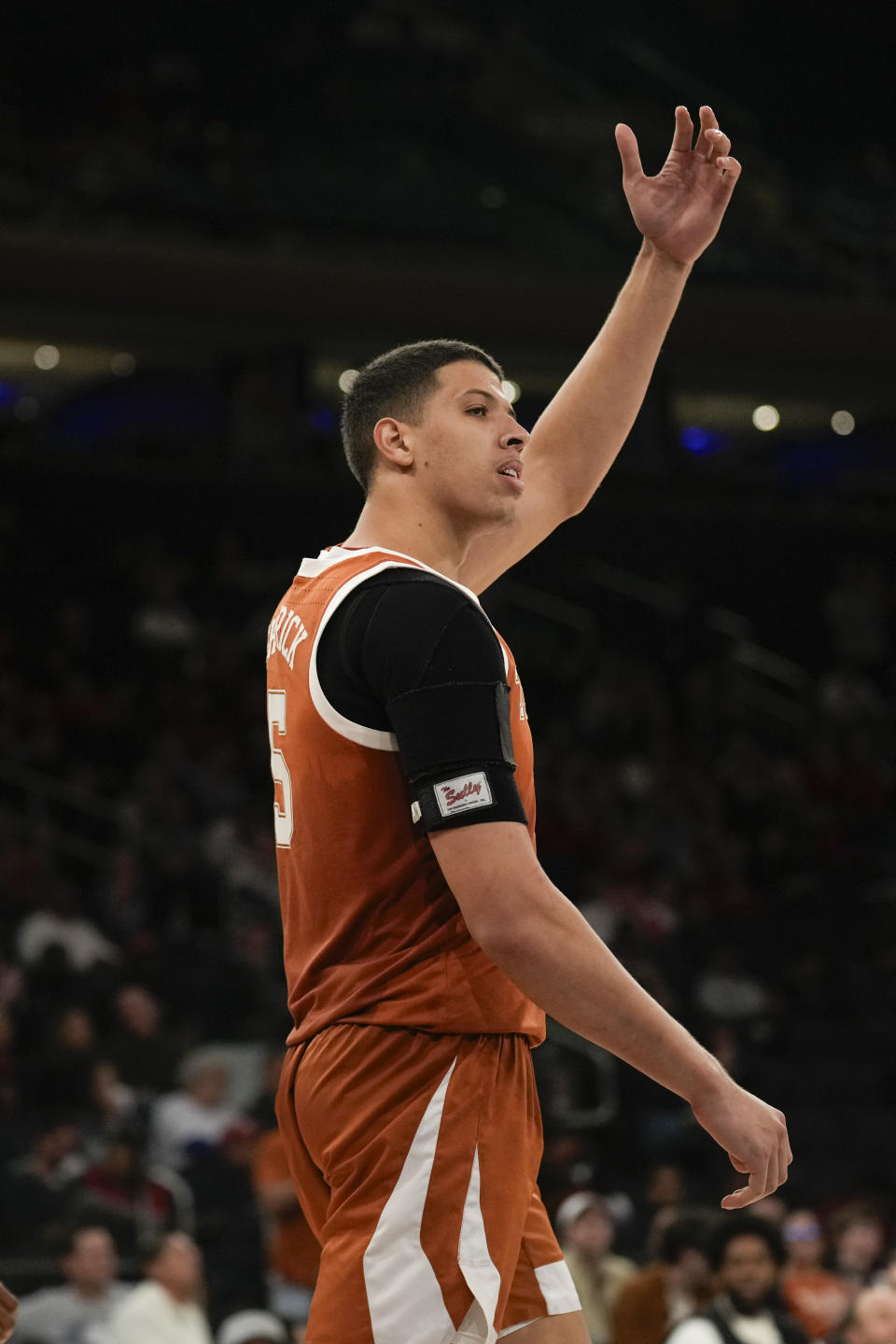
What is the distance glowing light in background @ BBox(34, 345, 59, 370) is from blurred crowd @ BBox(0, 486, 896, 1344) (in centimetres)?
326

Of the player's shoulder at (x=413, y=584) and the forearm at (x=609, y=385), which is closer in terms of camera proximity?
the player's shoulder at (x=413, y=584)

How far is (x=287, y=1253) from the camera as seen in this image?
26.4ft

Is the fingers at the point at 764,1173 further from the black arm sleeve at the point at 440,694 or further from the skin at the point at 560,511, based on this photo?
the black arm sleeve at the point at 440,694

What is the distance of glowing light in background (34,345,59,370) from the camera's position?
19.3 metres

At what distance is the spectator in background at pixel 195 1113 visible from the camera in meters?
9.65

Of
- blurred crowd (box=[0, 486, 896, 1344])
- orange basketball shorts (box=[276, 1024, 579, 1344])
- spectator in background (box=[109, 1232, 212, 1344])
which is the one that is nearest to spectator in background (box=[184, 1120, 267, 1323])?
blurred crowd (box=[0, 486, 896, 1344])

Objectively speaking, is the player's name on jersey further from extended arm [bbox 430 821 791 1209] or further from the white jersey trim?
extended arm [bbox 430 821 791 1209]

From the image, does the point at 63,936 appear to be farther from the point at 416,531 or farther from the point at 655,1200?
the point at 416,531

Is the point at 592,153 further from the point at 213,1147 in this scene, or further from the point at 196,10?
the point at 213,1147

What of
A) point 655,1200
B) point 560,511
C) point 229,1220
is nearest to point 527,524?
point 560,511

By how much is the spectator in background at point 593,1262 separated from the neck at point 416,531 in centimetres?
582

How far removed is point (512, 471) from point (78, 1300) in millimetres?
6059

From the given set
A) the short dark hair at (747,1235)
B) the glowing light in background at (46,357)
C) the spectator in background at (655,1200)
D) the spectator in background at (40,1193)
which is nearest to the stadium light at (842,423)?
the glowing light in background at (46,357)

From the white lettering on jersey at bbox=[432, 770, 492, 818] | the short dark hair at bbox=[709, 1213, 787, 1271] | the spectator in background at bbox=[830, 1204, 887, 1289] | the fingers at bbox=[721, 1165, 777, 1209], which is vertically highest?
the white lettering on jersey at bbox=[432, 770, 492, 818]
